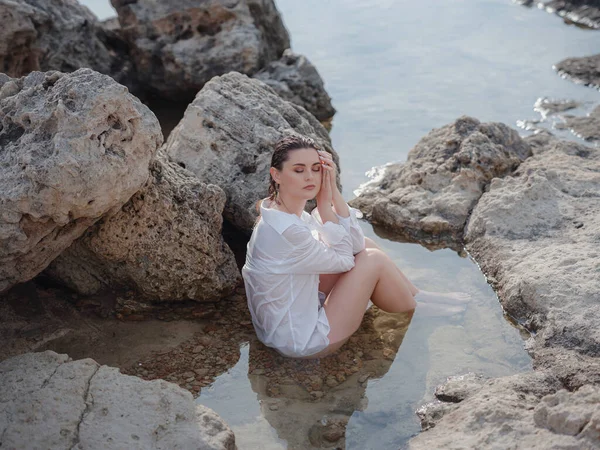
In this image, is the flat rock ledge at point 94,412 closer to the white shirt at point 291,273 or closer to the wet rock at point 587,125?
the white shirt at point 291,273

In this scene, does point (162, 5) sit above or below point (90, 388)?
above

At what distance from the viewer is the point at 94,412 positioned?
3.80 meters

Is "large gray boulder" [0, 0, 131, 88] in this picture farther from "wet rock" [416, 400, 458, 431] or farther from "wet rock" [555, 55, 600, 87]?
"wet rock" [416, 400, 458, 431]

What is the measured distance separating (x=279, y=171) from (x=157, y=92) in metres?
5.08

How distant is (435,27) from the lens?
1233cm

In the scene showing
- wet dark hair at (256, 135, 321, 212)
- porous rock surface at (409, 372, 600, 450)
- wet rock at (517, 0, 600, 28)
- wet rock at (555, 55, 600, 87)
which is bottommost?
wet rock at (555, 55, 600, 87)

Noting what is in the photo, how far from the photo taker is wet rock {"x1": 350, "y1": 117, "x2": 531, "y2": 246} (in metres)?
6.44

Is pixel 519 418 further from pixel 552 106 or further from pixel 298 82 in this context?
pixel 552 106

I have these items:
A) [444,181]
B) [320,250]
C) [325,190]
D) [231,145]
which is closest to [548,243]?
[444,181]

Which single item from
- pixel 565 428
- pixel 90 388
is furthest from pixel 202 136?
pixel 565 428

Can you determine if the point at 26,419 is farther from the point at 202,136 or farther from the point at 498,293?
the point at 498,293

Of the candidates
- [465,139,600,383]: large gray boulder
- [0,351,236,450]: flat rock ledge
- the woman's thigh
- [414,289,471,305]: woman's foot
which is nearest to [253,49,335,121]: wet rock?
[465,139,600,383]: large gray boulder

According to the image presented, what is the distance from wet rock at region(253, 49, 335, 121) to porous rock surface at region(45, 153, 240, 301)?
352 cm

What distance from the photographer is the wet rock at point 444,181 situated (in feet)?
21.1
